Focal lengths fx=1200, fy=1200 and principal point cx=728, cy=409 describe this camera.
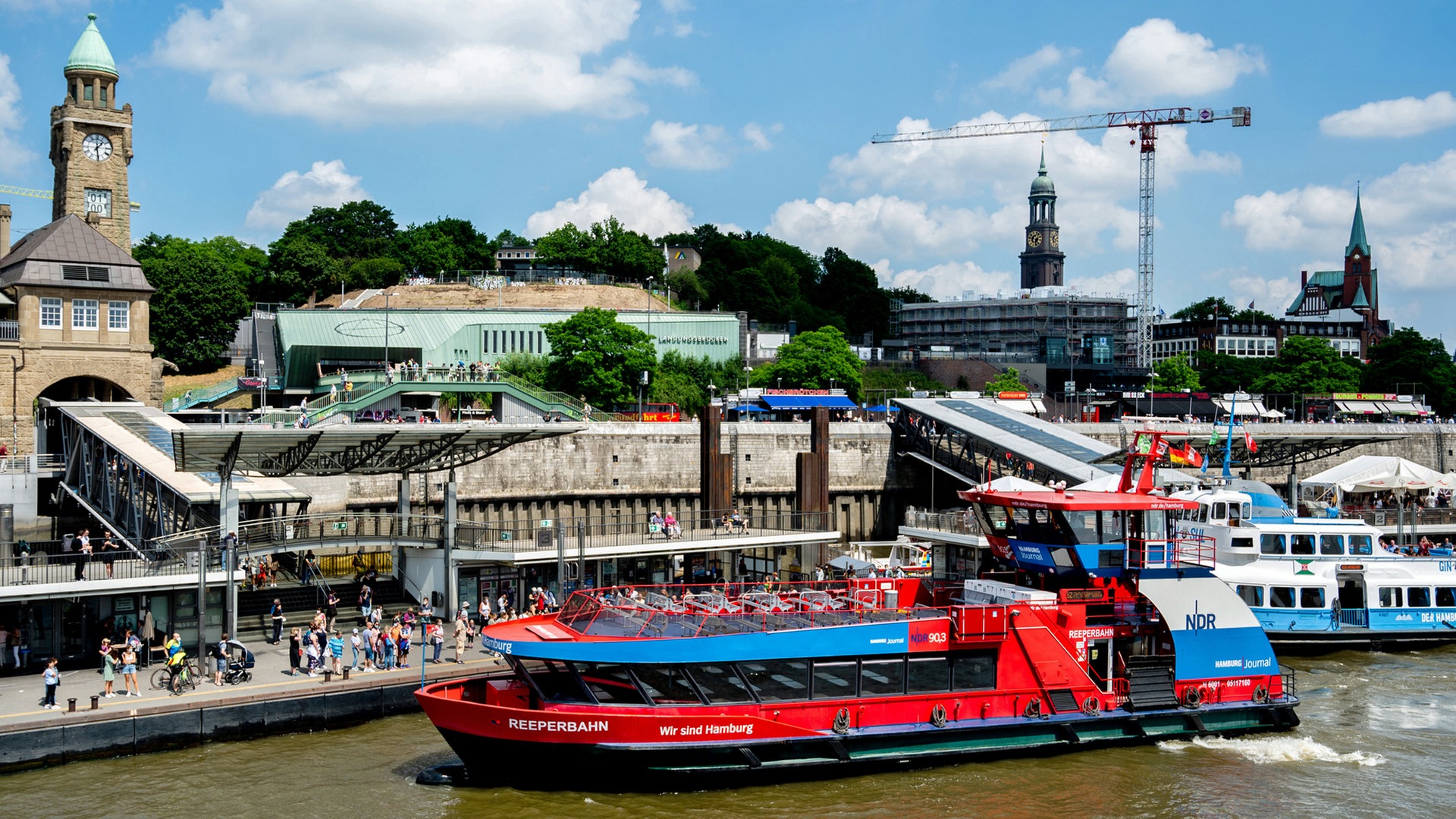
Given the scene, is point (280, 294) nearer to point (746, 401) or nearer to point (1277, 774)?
point (746, 401)

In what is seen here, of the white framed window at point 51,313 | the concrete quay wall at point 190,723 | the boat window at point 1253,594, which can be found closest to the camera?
the concrete quay wall at point 190,723

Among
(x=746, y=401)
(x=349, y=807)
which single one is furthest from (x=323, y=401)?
(x=349, y=807)

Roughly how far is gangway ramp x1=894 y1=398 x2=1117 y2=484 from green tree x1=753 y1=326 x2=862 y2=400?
88.1ft

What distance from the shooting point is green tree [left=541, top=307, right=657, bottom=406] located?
255 ft

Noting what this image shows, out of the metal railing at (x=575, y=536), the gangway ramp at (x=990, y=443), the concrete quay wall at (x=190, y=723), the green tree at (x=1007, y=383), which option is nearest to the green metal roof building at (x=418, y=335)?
the gangway ramp at (x=990, y=443)

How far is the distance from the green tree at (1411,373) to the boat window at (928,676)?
112509 millimetres

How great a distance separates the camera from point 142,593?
1224 inches

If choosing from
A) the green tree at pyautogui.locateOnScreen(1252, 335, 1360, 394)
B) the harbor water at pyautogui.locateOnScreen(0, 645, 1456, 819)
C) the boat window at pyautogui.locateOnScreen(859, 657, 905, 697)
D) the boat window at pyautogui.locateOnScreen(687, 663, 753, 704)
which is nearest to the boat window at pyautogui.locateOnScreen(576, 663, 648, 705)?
the boat window at pyautogui.locateOnScreen(687, 663, 753, 704)

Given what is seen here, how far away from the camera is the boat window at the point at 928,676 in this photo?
26234mm

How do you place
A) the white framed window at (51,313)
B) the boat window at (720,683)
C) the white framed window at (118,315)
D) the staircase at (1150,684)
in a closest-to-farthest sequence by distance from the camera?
the boat window at (720,683) → the staircase at (1150,684) → the white framed window at (51,313) → the white framed window at (118,315)

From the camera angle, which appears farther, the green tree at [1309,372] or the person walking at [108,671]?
the green tree at [1309,372]

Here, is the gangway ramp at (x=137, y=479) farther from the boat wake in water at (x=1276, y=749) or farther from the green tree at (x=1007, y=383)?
the green tree at (x=1007, y=383)

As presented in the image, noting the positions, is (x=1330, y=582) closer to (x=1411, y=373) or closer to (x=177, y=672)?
(x=177, y=672)

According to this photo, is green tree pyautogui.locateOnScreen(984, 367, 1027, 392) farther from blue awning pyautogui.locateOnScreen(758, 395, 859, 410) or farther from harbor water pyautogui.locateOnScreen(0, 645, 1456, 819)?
harbor water pyautogui.locateOnScreen(0, 645, 1456, 819)
